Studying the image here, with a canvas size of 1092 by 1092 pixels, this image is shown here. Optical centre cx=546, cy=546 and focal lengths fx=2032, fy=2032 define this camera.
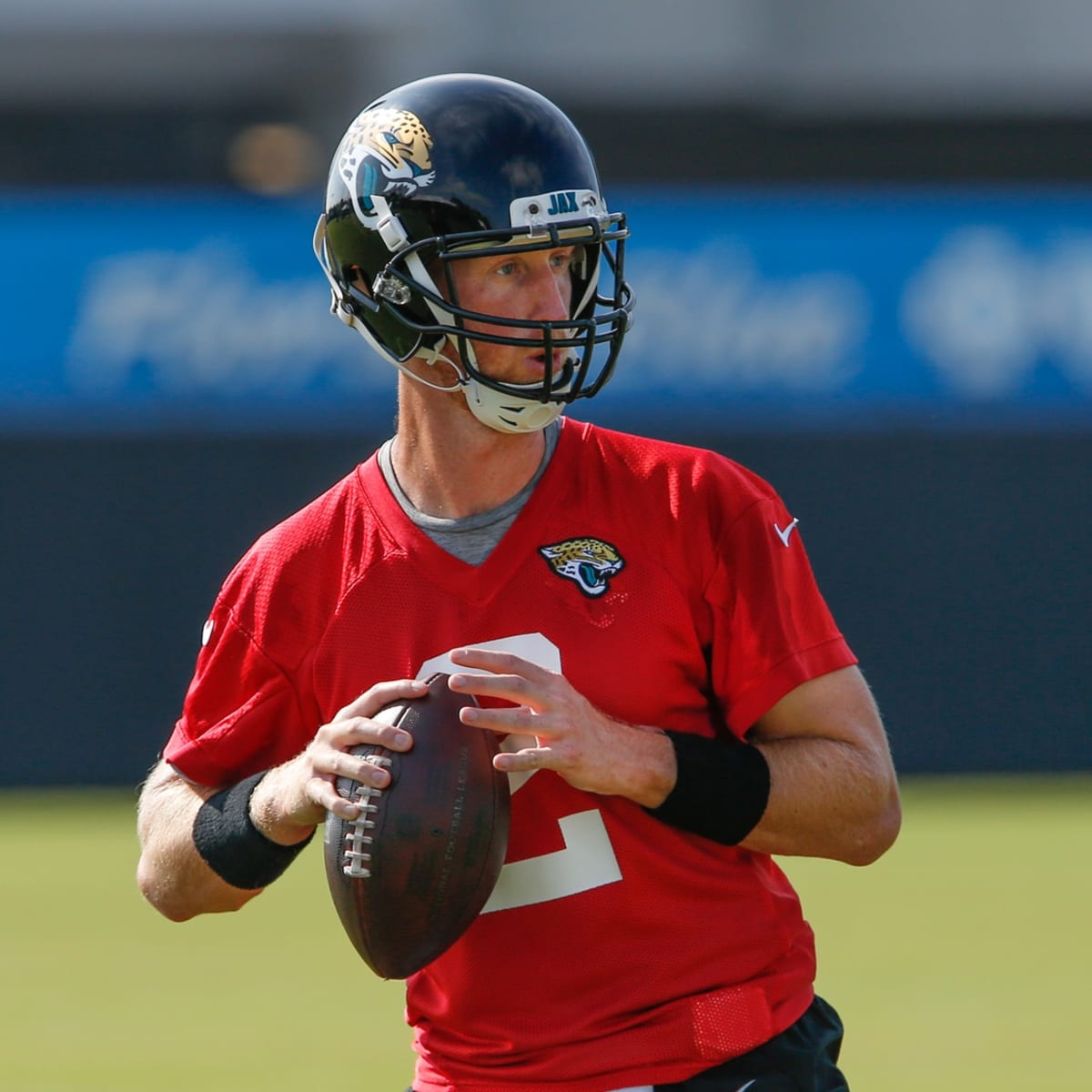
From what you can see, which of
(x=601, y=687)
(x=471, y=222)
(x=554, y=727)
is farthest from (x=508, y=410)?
(x=554, y=727)

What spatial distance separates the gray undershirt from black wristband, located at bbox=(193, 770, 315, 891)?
48 centimetres

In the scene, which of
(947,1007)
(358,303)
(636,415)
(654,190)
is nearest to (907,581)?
(636,415)

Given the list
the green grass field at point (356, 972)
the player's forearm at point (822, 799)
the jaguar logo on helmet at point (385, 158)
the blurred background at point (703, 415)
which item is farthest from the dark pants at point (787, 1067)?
the blurred background at point (703, 415)

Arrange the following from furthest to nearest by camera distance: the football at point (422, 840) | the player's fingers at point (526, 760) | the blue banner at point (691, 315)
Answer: the blue banner at point (691, 315), the football at point (422, 840), the player's fingers at point (526, 760)

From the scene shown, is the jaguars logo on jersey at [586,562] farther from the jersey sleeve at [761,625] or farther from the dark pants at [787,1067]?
the dark pants at [787,1067]

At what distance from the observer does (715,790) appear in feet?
10.1

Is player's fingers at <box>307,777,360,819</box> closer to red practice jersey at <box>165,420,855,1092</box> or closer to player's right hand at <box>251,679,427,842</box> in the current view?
player's right hand at <box>251,679,427,842</box>

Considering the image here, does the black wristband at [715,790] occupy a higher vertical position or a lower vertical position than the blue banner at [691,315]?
higher

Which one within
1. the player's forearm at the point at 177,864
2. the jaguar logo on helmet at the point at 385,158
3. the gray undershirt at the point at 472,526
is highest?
the jaguar logo on helmet at the point at 385,158

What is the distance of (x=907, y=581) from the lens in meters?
10.5

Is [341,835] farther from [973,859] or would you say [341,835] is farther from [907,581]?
[907,581]

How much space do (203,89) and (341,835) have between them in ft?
43.5

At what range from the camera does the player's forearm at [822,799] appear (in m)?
3.14

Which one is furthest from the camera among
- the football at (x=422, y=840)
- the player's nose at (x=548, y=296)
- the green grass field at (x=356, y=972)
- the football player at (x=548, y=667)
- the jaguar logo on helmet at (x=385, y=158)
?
the green grass field at (x=356, y=972)
